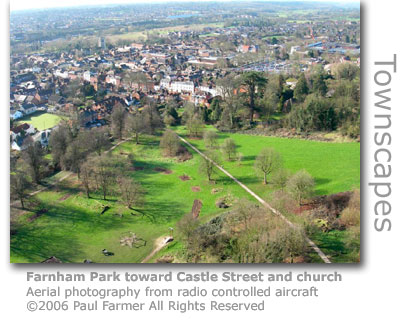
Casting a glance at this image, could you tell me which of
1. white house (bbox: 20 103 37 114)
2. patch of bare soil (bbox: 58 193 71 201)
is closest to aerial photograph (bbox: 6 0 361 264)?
patch of bare soil (bbox: 58 193 71 201)

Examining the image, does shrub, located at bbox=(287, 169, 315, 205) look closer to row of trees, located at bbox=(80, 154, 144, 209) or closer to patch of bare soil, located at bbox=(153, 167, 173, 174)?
row of trees, located at bbox=(80, 154, 144, 209)

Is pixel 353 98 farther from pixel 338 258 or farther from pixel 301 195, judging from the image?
pixel 338 258

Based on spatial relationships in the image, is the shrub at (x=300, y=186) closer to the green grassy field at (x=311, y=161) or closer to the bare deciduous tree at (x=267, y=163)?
the green grassy field at (x=311, y=161)

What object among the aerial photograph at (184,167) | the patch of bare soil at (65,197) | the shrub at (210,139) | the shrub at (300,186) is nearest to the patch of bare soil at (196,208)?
the aerial photograph at (184,167)

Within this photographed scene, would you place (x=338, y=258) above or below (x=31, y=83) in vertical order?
below

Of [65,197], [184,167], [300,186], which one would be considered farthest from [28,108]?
[300,186]

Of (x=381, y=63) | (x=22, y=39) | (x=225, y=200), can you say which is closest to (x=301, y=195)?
(x=225, y=200)
